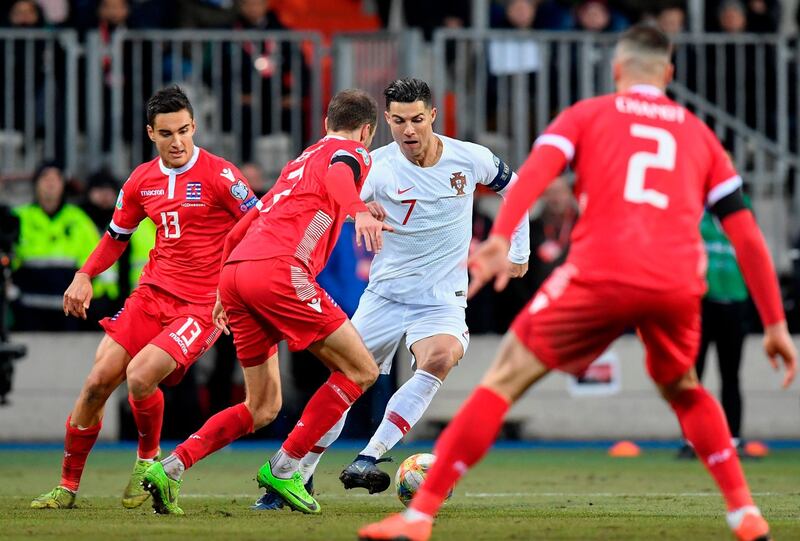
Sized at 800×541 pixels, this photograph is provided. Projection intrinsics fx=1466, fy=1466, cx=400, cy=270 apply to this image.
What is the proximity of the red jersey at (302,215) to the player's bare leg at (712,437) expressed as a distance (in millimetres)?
2280

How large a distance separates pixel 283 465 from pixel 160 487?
67 centimetres

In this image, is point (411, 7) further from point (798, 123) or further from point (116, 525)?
point (116, 525)

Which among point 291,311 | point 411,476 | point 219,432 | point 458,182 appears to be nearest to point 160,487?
point 219,432

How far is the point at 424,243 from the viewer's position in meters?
8.94

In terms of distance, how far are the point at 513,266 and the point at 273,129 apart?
640cm

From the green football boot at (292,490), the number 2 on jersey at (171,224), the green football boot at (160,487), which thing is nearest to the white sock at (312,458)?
A: the green football boot at (292,490)

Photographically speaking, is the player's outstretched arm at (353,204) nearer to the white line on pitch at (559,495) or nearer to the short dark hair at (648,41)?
the short dark hair at (648,41)

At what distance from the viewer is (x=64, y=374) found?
14359 millimetres

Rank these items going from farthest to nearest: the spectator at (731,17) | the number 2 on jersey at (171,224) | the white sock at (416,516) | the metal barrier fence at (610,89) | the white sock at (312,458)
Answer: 1. the spectator at (731,17)
2. the metal barrier fence at (610,89)
3. the number 2 on jersey at (171,224)
4. the white sock at (312,458)
5. the white sock at (416,516)

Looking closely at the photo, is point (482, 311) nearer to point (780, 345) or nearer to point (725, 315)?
point (725, 315)

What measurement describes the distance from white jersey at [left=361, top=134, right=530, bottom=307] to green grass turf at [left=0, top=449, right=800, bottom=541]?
1329mm

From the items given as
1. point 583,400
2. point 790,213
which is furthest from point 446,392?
point 790,213

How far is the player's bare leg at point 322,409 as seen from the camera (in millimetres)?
7832

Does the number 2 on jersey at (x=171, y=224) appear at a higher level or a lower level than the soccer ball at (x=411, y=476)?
higher
